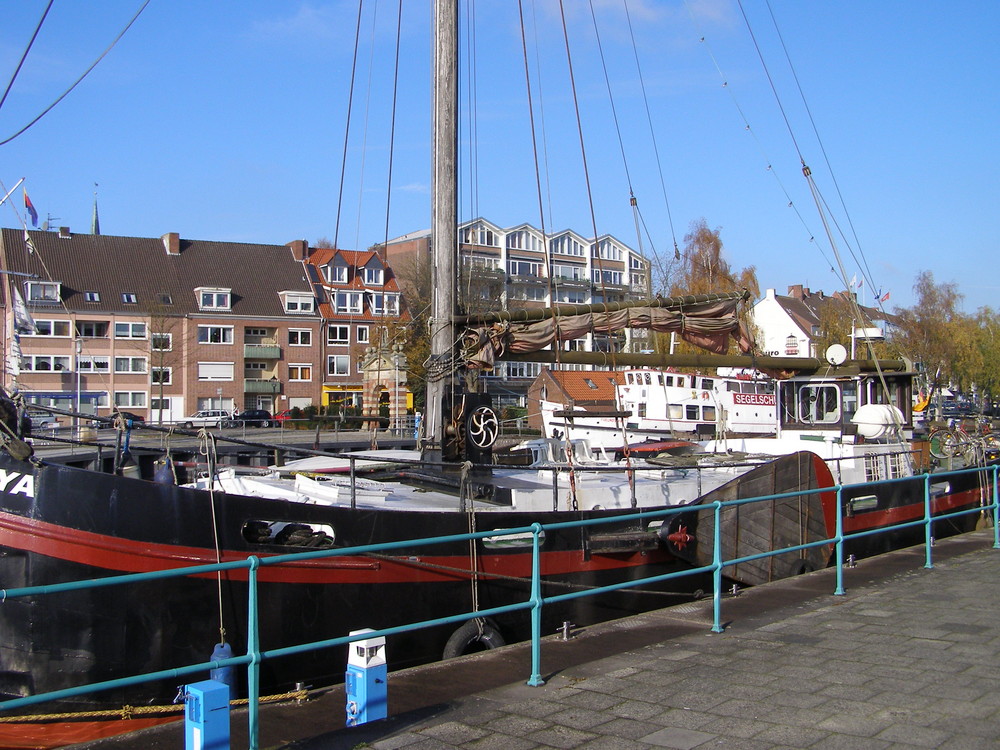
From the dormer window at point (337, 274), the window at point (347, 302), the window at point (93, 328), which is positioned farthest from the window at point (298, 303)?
the window at point (93, 328)

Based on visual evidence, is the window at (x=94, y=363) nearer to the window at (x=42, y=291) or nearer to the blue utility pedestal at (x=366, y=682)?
the window at (x=42, y=291)

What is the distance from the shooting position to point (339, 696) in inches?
243

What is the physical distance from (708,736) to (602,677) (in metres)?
1.33

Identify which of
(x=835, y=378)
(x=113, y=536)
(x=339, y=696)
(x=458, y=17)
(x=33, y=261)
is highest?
(x=33, y=261)

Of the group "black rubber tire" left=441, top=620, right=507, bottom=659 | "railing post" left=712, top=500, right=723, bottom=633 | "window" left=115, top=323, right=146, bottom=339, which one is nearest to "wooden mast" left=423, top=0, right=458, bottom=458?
"black rubber tire" left=441, top=620, right=507, bottom=659

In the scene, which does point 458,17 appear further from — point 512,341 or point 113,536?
point 113,536

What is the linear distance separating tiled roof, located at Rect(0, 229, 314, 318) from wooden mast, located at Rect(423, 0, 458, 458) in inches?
1628

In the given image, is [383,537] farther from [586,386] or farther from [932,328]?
[932,328]

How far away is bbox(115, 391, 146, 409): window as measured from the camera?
2105 inches

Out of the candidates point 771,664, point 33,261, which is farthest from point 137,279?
point 771,664

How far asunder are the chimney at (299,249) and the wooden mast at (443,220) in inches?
2019

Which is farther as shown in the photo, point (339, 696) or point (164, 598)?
point (164, 598)

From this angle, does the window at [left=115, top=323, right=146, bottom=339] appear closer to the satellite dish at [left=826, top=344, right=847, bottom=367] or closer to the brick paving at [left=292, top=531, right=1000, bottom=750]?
the satellite dish at [left=826, top=344, right=847, bottom=367]

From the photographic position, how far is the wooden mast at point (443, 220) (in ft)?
39.4
